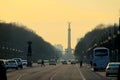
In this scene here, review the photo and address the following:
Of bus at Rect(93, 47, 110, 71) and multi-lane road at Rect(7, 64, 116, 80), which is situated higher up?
bus at Rect(93, 47, 110, 71)

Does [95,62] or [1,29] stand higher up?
[1,29]

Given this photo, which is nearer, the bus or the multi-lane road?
the multi-lane road

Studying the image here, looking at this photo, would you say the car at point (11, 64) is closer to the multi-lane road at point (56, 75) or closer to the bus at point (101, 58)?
the multi-lane road at point (56, 75)

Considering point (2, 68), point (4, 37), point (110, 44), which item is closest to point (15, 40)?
point (4, 37)

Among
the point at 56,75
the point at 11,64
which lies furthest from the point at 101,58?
the point at 56,75

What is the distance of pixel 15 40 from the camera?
184000 millimetres

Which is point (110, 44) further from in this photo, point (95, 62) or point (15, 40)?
point (15, 40)

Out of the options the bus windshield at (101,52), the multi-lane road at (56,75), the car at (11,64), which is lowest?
the multi-lane road at (56,75)

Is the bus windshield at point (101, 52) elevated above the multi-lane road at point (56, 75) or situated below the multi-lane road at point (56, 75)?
above

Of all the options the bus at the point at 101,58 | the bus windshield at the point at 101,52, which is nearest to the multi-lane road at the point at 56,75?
the bus at the point at 101,58

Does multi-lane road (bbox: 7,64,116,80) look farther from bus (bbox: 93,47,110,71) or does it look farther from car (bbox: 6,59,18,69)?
car (bbox: 6,59,18,69)

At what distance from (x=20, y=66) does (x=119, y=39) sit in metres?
19.0

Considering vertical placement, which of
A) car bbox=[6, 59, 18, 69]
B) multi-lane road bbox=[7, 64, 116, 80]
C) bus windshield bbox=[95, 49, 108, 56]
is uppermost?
bus windshield bbox=[95, 49, 108, 56]

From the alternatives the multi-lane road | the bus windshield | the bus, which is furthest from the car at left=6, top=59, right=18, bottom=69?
the bus windshield
